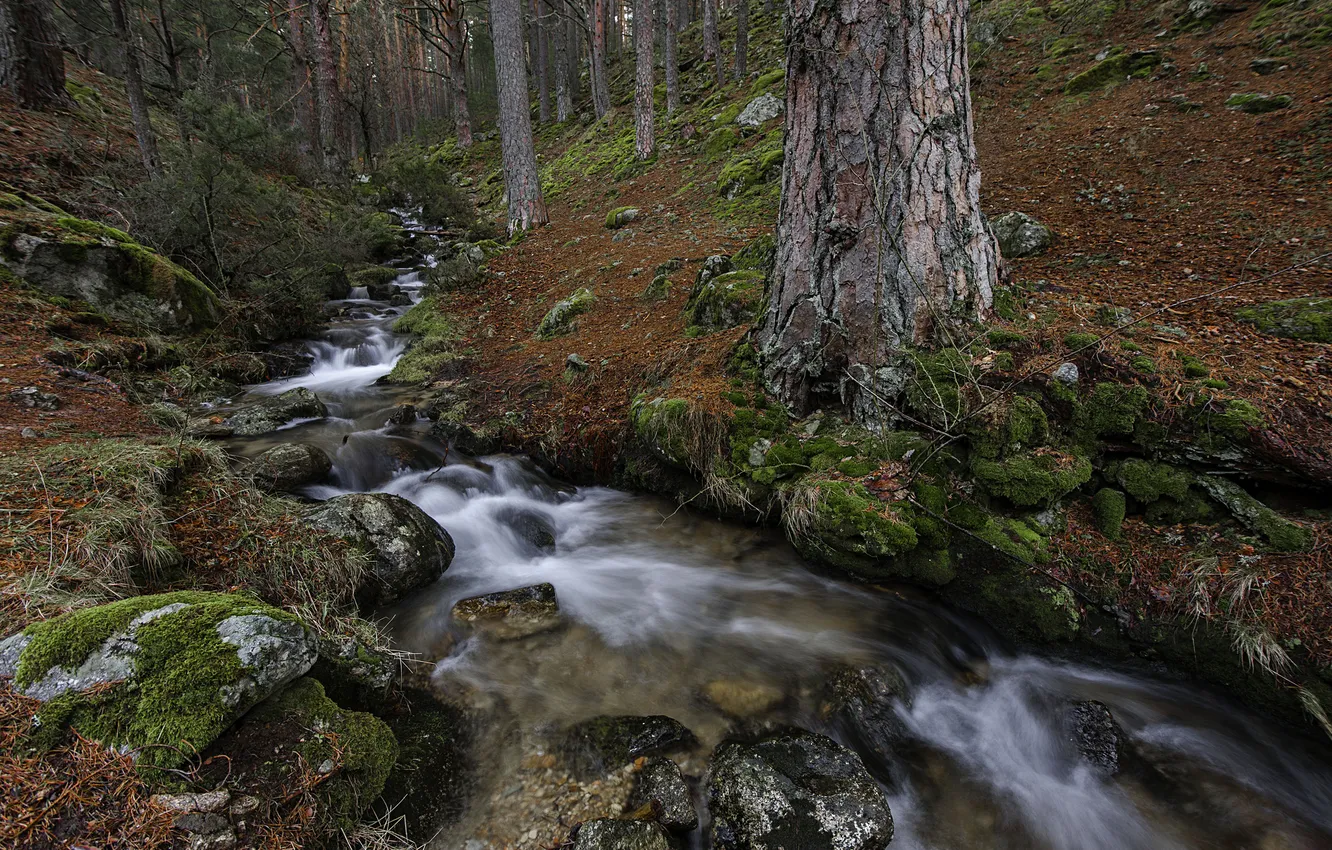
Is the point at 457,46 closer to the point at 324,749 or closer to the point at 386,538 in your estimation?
the point at 386,538

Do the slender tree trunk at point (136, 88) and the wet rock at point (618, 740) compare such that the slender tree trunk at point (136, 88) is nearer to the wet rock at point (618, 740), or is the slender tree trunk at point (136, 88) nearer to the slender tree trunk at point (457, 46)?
the wet rock at point (618, 740)

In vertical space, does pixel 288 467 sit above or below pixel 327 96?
below

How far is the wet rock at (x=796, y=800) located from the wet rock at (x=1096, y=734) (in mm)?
1453

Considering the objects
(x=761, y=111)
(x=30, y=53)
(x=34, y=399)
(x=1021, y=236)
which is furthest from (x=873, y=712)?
(x=30, y=53)

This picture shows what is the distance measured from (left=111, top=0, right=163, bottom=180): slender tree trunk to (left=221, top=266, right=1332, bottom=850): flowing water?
634 centimetres

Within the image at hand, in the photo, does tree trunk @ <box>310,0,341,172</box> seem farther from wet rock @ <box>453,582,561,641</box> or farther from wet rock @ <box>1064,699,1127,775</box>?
wet rock @ <box>1064,699,1127,775</box>

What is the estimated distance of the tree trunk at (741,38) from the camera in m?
17.1

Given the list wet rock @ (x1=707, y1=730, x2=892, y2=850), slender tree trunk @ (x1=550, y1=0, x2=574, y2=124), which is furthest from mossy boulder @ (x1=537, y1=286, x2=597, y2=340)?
slender tree trunk @ (x1=550, y1=0, x2=574, y2=124)

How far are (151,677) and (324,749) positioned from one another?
26.2 inches

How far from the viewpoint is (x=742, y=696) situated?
133 inches

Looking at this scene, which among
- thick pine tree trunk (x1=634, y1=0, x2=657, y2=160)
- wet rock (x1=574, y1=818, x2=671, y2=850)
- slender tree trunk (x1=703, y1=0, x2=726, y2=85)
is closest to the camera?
wet rock (x1=574, y1=818, x2=671, y2=850)

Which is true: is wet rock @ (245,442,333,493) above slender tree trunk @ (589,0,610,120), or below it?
below

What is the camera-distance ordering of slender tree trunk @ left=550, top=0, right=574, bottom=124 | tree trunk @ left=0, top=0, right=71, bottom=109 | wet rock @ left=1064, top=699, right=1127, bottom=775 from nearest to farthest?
1. wet rock @ left=1064, top=699, right=1127, bottom=775
2. tree trunk @ left=0, top=0, right=71, bottom=109
3. slender tree trunk @ left=550, top=0, right=574, bottom=124

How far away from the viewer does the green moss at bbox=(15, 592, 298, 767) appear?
1.83 m
